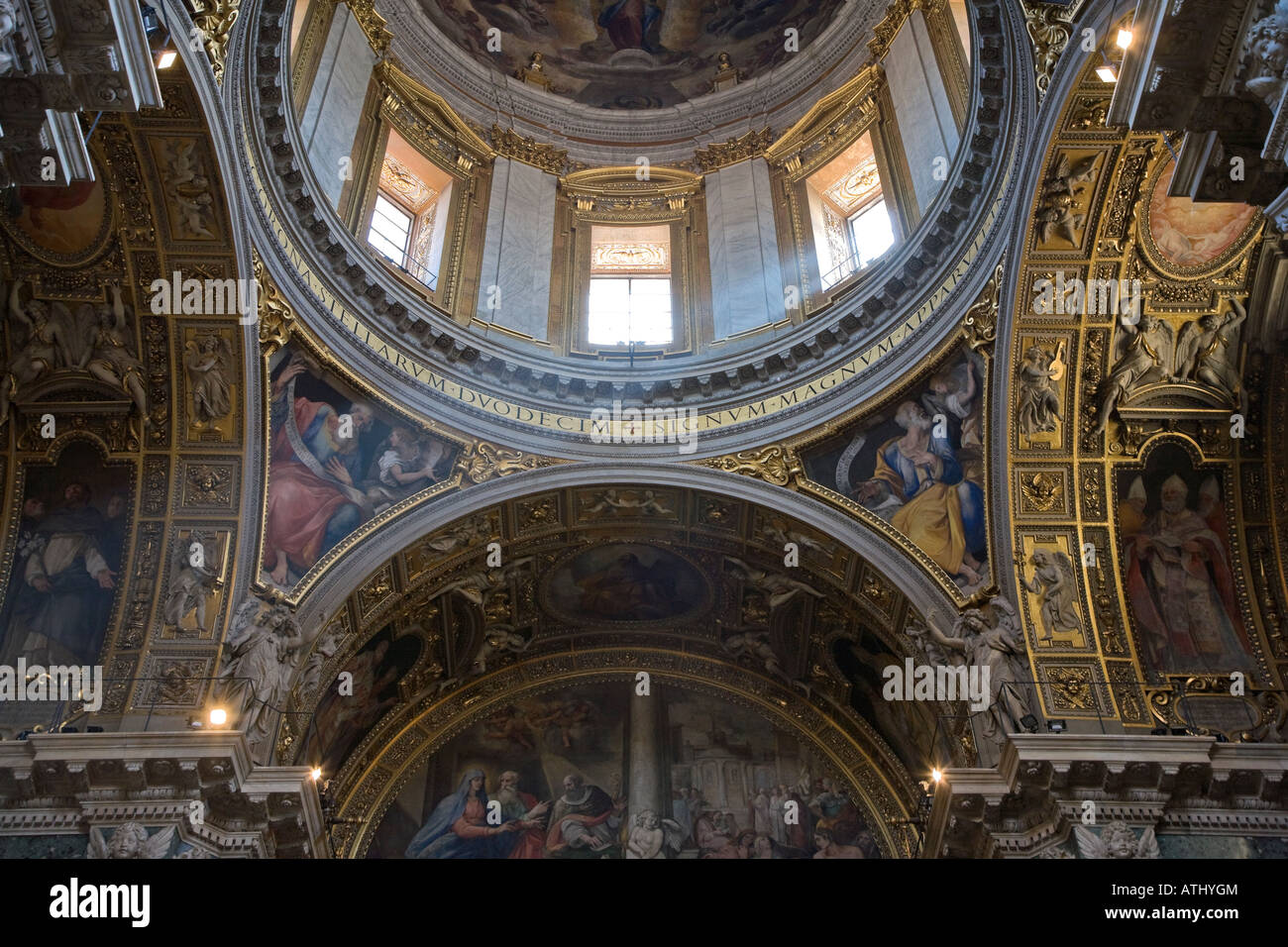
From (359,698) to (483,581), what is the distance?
2.23 meters

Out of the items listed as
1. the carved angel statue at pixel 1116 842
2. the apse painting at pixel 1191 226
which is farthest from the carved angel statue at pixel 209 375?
the apse painting at pixel 1191 226

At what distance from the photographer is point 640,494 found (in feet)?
58.2

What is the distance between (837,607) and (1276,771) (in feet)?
18.7

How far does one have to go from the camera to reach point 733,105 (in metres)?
23.5

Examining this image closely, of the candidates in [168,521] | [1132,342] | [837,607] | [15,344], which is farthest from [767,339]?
[15,344]

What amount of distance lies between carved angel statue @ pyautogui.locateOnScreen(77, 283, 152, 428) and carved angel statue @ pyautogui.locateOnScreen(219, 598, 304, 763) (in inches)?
113

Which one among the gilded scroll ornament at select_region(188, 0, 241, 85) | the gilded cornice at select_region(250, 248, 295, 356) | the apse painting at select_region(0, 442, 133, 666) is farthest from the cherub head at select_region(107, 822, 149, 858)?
the gilded scroll ornament at select_region(188, 0, 241, 85)

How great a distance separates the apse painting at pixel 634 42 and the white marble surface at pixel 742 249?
274 cm

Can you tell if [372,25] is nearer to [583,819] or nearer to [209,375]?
[209,375]

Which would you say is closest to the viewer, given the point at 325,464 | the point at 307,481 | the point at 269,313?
the point at 269,313

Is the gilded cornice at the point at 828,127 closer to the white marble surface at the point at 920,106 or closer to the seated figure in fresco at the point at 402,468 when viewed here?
the white marble surface at the point at 920,106

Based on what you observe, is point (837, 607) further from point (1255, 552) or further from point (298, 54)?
point (298, 54)

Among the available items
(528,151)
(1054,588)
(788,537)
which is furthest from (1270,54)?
(528,151)

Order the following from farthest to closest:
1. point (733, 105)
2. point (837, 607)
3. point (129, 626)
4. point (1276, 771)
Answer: point (733, 105)
point (837, 607)
point (129, 626)
point (1276, 771)
